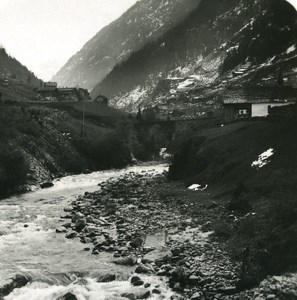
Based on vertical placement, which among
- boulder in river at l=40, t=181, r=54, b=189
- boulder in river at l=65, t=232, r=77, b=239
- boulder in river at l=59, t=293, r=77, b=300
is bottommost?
boulder in river at l=59, t=293, r=77, b=300

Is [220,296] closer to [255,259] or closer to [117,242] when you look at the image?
[255,259]

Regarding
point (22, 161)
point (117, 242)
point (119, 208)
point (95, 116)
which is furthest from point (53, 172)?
point (95, 116)

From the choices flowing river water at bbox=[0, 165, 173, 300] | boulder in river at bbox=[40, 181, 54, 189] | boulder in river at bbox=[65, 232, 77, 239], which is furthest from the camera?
boulder in river at bbox=[40, 181, 54, 189]

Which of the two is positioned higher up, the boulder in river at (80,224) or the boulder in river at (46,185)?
the boulder in river at (46,185)

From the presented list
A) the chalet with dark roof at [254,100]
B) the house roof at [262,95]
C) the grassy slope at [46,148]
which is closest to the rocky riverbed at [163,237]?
the grassy slope at [46,148]

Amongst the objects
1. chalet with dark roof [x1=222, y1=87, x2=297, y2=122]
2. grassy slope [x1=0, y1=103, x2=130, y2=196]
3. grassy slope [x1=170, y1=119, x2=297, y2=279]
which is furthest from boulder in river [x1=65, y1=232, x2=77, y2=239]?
chalet with dark roof [x1=222, y1=87, x2=297, y2=122]

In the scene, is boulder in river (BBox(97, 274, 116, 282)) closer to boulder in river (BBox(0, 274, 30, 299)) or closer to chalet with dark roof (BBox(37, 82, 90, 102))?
boulder in river (BBox(0, 274, 30, 299))

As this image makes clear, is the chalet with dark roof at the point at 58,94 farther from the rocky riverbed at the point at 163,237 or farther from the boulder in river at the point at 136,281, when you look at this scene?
the boulder in river at the point at 136,281
